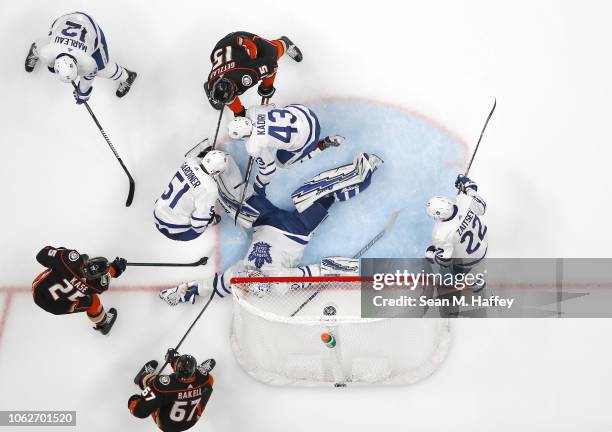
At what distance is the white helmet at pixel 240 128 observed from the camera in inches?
173

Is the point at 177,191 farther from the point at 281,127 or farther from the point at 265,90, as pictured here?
the point at 265,90

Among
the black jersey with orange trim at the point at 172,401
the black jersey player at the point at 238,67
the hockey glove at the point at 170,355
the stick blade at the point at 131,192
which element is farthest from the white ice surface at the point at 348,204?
the black jersey player at the point at 238,67

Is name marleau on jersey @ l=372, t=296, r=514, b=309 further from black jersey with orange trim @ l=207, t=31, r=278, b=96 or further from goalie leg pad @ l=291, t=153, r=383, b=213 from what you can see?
black jersey with orange trim @ l=207, t=31, r=278, b=96

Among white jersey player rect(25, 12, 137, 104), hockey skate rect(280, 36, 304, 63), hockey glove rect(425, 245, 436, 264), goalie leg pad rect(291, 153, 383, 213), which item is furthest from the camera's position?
hockey skate rect(280, 36, 304, 63)

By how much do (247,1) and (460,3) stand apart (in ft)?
4.76

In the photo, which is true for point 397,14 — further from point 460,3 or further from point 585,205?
point 585,205

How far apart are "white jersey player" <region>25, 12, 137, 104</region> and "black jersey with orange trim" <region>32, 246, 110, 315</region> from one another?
1.02m

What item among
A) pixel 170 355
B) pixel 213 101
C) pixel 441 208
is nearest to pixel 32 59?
pixel 213 101

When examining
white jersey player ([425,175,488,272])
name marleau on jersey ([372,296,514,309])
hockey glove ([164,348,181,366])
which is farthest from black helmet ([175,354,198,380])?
white jersey player ([425,175,488,272])

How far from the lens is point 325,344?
4.44 metres

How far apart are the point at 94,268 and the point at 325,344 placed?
4.49ft

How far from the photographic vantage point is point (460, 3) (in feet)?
17.2

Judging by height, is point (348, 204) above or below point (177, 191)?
above

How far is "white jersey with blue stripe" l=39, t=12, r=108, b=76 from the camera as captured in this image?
453cm
